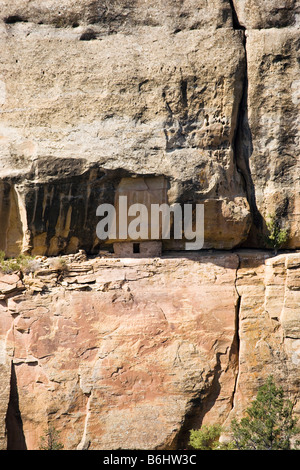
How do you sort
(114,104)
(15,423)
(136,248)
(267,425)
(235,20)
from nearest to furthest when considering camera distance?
(267,425) → (15,423) → (114,104) → (235,20) → (136,248)

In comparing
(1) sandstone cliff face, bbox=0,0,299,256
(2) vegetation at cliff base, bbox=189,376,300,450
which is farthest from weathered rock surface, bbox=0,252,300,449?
(1) sandstone cliff face, bbox=0,0,299,256

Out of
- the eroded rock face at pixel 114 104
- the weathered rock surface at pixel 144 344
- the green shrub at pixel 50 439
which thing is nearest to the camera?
the green shrub at pixel 50 439

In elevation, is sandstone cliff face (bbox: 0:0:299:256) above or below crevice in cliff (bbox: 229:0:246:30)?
below

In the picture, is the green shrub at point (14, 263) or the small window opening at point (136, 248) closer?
the green shrub at point (14, 263)

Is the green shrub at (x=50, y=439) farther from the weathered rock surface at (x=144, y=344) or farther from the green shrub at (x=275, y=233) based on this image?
the green shrub at (x=275, y=233)

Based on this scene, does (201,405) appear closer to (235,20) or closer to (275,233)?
(275,233)

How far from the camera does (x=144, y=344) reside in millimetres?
14023

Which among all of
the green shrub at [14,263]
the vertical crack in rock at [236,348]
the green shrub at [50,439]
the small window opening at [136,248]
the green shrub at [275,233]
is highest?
the green shrub at [275,233]

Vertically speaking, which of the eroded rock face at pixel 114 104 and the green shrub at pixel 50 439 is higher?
the eroded rock face at pixel 114 104

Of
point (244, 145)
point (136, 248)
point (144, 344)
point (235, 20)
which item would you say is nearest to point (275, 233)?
→ point (244, 145)

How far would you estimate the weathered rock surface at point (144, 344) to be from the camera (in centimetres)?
1373

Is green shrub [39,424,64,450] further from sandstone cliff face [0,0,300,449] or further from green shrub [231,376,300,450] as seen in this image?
green shrub [231,376,300,450]

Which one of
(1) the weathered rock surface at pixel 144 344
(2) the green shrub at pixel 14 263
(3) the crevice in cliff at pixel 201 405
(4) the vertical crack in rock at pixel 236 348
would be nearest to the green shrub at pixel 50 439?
(1) the weathered rock surface at pixel 144 344

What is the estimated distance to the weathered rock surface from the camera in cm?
1373
